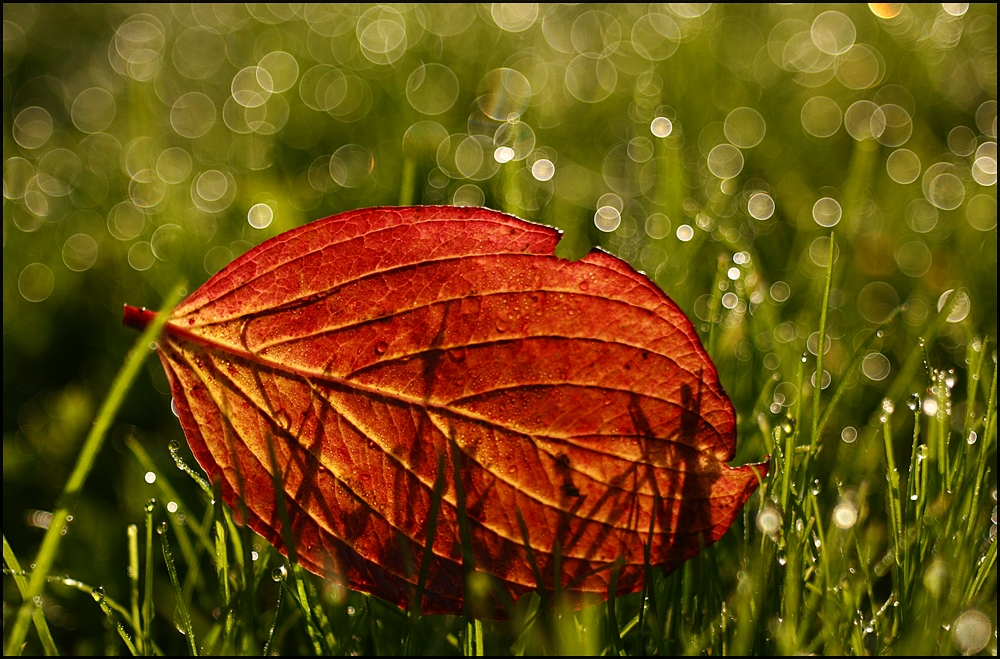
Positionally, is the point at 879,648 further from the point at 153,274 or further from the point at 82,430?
the point at 153,274

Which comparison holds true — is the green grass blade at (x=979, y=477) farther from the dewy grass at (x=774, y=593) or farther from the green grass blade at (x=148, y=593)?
the green grass blade at (x=148, y=593)

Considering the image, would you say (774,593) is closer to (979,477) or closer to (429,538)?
(979,477)

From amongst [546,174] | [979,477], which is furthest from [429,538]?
[546,174]

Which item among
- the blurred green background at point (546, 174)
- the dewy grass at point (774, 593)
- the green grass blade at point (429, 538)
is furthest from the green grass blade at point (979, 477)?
the green grass blade at point (429, 538)

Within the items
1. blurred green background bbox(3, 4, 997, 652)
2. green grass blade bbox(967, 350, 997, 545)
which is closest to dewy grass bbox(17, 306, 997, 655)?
green grass blade bbox(967, 350, 997, 545)

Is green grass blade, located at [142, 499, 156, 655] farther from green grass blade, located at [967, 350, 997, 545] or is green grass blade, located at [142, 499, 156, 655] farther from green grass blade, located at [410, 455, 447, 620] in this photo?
green grass blade, located at [967, 350, 997, 545]

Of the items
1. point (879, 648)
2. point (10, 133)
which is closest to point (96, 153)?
point (10, 133)

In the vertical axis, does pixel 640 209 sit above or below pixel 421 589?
above
